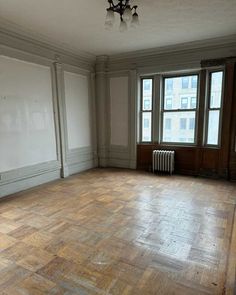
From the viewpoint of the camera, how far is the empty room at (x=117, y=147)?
198cm

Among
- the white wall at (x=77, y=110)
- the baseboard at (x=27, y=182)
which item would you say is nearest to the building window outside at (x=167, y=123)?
the white wall at (x=77, y=110)

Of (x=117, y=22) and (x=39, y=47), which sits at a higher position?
(x=117, y=22)

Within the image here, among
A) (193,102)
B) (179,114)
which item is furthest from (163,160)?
(193,102)

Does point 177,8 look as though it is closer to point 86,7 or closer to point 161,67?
point 86,7

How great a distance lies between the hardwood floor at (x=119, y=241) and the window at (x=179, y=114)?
1.45m

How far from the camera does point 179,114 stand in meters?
5.00

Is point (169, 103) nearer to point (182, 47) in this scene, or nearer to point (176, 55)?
point (176, 55)

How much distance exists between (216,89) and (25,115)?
3899 mm

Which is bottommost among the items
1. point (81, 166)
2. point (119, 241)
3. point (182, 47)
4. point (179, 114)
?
point (119, 241)

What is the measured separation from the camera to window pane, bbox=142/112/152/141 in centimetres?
534

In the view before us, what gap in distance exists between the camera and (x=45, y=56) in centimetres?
427

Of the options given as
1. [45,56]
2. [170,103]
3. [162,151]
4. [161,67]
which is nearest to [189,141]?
[162,151]

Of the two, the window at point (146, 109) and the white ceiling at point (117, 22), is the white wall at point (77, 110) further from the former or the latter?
the window at point (146, 109)

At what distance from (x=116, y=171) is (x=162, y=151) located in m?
1.26
